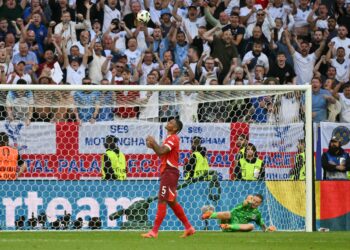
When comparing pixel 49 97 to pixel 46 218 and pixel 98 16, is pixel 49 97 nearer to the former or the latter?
pixel 46 218

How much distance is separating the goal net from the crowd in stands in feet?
8.22

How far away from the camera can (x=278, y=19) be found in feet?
79.3

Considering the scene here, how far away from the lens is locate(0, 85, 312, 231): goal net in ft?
59.7

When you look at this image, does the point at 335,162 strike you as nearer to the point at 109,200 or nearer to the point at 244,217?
the point at 244,217

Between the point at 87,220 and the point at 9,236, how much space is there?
8.80ft

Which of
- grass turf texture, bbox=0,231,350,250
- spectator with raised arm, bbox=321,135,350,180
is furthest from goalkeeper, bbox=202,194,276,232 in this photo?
spectator with raised arm, bbox=321,135,350,180

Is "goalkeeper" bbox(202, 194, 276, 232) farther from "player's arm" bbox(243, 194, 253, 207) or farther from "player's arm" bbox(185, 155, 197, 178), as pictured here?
"player's arm" bbox(185, 155, 197, 178)

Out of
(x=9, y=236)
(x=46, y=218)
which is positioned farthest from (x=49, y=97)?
(x=9, y=236)

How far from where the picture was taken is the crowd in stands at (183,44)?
22000mm

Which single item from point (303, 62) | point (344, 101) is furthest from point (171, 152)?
point (303, 62)

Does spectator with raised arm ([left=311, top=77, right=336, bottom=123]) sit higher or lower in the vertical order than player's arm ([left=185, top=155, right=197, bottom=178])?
higher

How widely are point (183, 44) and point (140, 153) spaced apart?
4.91 meters

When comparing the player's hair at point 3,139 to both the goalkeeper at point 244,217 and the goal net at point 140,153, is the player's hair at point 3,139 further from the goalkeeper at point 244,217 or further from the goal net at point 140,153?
the goalkeeper at point 244,217

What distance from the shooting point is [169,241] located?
14547 mm
